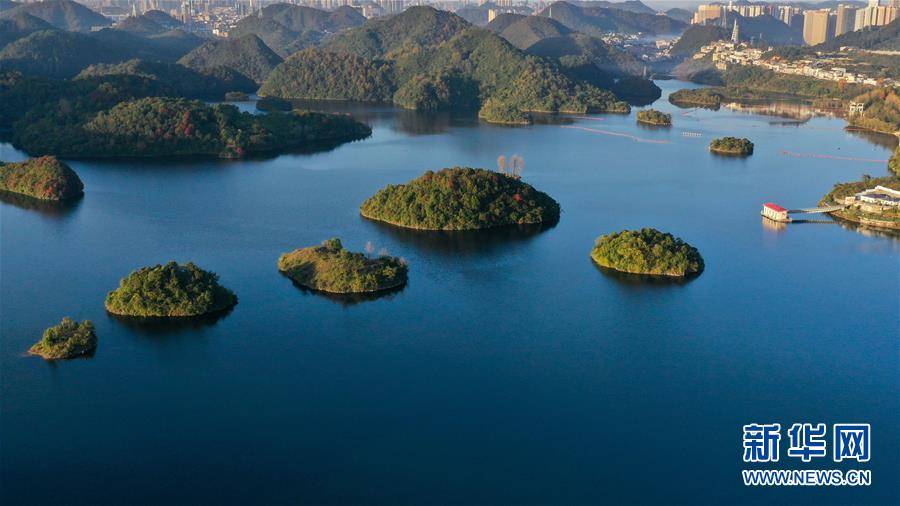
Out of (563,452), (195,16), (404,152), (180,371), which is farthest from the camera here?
(195,16)

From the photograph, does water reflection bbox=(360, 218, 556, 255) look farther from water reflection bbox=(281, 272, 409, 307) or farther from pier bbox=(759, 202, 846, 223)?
pier bbox=(759, 202, 846, 223)

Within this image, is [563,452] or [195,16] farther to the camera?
[195,16]

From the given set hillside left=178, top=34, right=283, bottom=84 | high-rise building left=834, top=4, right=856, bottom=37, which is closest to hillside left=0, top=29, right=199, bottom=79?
hillside left=178, top=34, right=283, bottom=84

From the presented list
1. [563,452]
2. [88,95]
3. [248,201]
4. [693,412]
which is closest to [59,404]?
[563,452]

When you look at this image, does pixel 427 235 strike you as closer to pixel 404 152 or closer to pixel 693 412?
pixel 693 412

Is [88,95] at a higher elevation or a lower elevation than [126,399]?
higher

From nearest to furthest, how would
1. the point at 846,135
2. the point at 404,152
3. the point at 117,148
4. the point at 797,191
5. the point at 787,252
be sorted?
the point at 787,252 < the point at 797,191 < the point at 117,148 < the point at 404,152 < the point at 846,135

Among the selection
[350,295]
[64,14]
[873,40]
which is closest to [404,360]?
[350,295]

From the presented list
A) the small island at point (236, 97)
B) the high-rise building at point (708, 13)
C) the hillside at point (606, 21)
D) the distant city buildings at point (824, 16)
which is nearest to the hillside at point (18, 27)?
the small island at point (236, 97)
